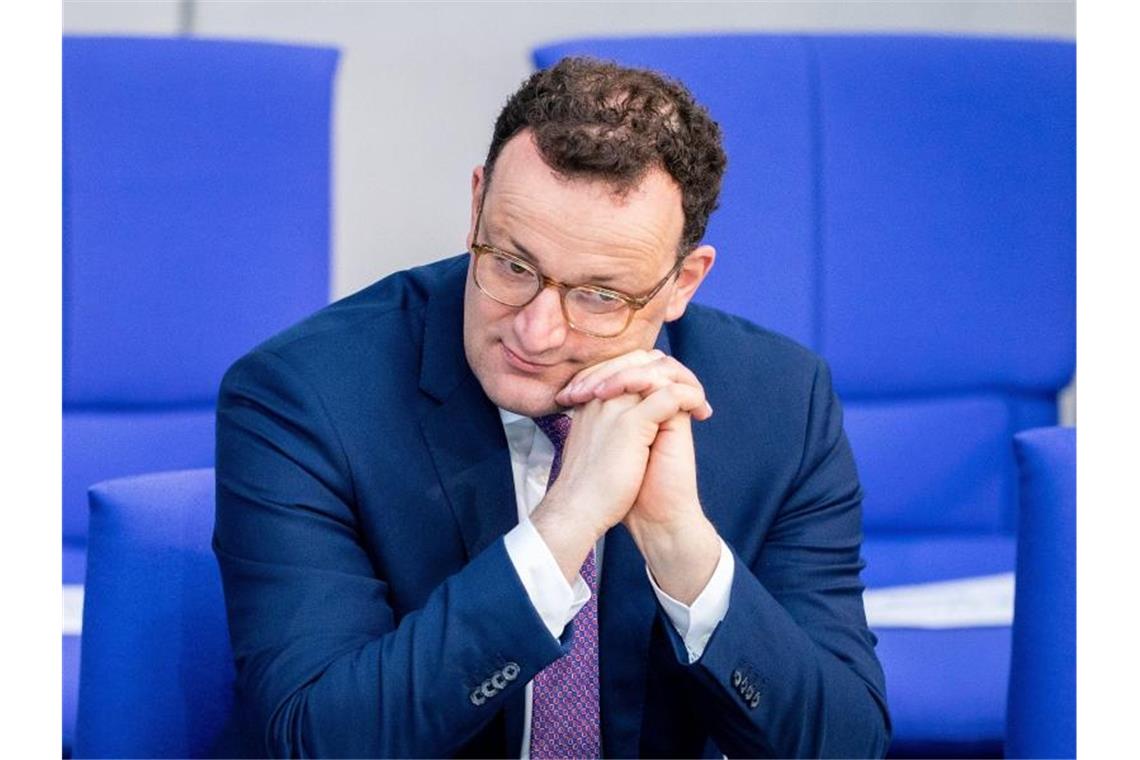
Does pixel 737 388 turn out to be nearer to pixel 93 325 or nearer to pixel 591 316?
pixel 591 316

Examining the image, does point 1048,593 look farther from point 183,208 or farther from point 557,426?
point 183,208

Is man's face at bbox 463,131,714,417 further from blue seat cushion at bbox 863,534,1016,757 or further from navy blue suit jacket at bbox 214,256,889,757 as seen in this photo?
blue seat cushion at bbox 863,534,1016,757

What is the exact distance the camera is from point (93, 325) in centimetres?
244

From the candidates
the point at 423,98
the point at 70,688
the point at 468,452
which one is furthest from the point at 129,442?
the point at 468,452

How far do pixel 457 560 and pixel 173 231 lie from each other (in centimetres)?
119

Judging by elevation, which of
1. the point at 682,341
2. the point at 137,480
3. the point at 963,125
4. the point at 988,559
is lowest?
the point at 988,559

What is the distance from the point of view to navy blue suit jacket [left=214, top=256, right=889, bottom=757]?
1.28 meters

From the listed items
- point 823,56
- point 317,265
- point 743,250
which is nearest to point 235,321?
point 317,265

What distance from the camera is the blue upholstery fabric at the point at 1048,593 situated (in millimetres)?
1456

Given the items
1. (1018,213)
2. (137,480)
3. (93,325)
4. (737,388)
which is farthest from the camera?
(1018,213)

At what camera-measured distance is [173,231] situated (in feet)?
8.07

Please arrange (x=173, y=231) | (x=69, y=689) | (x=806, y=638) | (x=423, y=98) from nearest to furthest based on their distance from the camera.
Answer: (x=806, y=638)
(x=69, y=689)
(x=173, y=231)
(x=423, y=98)

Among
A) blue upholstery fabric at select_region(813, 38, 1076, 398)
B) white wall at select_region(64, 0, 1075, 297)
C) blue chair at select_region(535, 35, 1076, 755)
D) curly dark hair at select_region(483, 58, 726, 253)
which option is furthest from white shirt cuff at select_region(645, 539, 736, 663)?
white wall at select_region(64, 0, 1075, 297)

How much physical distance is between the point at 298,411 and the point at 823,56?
141cm
